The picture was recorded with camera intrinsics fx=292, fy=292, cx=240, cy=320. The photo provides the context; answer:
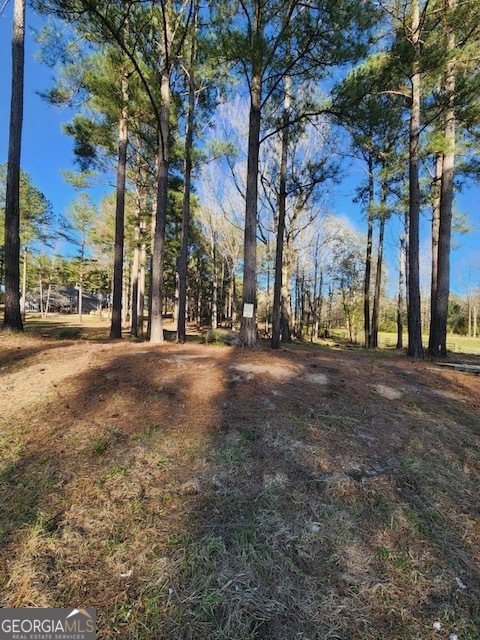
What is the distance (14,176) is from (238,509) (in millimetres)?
8866

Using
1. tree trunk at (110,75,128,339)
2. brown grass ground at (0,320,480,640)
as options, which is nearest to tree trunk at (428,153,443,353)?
brown grass ground at (0,320,480,640)

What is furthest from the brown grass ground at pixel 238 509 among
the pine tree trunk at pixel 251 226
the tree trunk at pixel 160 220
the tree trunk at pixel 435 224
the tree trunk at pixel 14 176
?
the tree trunk at pixel 435 224

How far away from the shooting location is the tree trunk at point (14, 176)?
6.80 metres

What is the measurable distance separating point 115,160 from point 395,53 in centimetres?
940

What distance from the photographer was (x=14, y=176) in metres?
7.10

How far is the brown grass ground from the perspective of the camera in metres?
1.50

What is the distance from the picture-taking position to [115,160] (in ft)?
36.4

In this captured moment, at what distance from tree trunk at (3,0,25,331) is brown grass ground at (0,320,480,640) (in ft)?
14.1

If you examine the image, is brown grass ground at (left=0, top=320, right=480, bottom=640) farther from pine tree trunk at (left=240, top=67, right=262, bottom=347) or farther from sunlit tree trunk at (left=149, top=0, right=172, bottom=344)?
sunlit tree trunk at (left=149, top=0, right=172, bottom=344)

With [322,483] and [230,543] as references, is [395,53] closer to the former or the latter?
[322,483]

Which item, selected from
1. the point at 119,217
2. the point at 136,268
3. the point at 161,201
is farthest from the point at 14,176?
the point at 136,268

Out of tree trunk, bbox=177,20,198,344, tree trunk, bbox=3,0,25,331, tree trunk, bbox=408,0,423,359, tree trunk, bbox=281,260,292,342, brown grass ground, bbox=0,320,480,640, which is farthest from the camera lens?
tree trunk, bbox=281,260,292,342

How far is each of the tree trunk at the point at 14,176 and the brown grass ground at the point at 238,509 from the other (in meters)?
4.30

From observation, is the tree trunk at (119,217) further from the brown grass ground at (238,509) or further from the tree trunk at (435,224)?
the tree trunk at (435,224)
